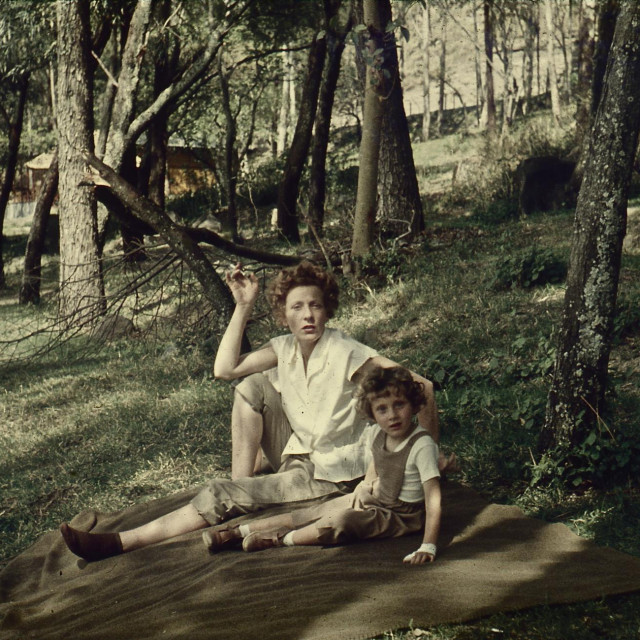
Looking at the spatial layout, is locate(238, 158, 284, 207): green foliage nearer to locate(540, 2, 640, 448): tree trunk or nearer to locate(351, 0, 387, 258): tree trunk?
locate(351, 0, 387, 258): tree trunk

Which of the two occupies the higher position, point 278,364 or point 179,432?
point 278,364

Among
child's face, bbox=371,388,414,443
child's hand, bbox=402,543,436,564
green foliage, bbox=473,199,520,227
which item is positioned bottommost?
child's hand, bbox=402,543,436,564

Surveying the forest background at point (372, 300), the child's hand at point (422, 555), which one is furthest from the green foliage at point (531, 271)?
the child's hand at point (422, 555)

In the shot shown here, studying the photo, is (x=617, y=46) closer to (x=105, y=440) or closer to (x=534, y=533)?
(x=534, y=533)

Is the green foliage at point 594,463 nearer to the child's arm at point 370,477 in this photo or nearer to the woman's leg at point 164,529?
the child's arm at point 370,477

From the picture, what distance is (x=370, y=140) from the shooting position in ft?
31.2

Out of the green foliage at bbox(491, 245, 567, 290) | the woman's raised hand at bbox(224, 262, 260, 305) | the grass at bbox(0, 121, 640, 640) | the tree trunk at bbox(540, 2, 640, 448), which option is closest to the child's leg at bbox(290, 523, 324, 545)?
the grass at bbox(0, 121, 640, 640)

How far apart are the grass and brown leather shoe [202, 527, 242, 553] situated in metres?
1.14

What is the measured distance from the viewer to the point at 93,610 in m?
3.94

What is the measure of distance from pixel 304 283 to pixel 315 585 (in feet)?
5.02

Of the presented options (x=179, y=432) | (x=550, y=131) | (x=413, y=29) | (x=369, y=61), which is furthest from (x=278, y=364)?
(x=413, y=29)

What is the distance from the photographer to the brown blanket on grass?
358 cm

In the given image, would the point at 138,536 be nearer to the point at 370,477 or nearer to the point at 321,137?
the point at 370,477

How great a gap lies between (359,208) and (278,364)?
17.3 ft
